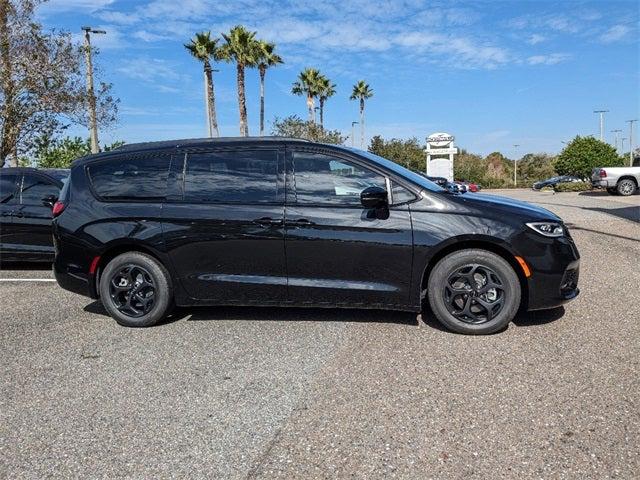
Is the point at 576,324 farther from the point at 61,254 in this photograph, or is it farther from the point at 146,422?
the point at 61,254

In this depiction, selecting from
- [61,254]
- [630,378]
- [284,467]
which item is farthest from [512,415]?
[61,254]

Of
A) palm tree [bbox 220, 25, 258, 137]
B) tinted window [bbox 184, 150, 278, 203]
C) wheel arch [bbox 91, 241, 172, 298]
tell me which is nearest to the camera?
tinted window [bbox 184, 150, 278, 203]

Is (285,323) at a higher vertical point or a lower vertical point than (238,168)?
lower

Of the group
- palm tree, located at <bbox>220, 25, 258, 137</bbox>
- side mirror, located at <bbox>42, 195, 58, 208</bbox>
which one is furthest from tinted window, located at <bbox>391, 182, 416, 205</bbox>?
palm tree, located at <bbox>220, 25, 258, 137</bbox>

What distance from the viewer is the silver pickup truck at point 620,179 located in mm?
20766

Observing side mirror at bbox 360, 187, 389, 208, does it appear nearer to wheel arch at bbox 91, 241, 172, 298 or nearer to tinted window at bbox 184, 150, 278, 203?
tinted window at bbox 184, 150, 278, 203

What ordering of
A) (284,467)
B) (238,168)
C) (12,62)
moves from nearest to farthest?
(284,467)
(238,168)
(12,62)

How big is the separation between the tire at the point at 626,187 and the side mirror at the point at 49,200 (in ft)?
70.6

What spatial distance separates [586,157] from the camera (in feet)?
180

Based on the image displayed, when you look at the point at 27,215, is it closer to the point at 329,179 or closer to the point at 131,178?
the point at 131,178

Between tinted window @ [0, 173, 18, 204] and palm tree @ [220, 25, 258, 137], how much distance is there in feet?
82.5

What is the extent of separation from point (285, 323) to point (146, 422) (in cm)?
192

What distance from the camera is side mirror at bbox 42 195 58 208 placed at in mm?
7230

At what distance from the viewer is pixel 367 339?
4277mm
